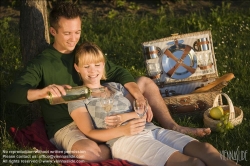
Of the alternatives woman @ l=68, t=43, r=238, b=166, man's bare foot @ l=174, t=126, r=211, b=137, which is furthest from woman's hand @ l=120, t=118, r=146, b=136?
man's bare foot @ l=174, t=126, r=211, b=137

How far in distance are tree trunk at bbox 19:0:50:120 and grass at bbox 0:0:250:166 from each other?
0.65 meters

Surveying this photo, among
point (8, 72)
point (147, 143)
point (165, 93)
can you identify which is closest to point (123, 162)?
point (147, 143)

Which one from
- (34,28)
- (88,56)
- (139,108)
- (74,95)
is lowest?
(139,108)

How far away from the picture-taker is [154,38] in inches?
297

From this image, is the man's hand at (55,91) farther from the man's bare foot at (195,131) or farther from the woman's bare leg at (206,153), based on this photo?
the man's bare foot at (195,131)

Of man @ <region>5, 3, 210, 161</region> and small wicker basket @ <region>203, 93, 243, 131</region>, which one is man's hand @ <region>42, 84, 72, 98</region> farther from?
small wicker basket @ <region>203, 93, 243, 131</region>

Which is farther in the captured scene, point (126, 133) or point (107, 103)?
point (107, 103)

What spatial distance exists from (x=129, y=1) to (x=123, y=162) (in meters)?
5.13

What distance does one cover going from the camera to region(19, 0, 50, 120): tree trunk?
560 centimetres

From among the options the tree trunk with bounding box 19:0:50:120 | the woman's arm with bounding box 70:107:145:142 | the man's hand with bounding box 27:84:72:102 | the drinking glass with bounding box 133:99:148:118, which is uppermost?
the tree trunk with bounding box 19:0:50:120

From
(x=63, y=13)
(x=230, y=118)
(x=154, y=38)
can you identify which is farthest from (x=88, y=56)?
(x=154, y=38)

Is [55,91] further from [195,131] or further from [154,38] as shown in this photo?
[154,38]

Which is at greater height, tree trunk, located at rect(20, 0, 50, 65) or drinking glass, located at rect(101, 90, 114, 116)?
tree trunk, located at rect(20, 0, 50, 65)

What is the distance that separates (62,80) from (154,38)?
9.01 feet
